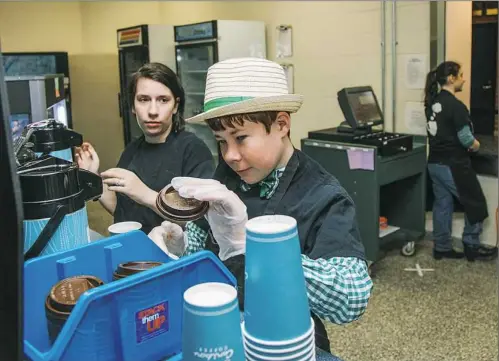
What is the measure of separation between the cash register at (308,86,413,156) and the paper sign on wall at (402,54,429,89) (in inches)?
22.1

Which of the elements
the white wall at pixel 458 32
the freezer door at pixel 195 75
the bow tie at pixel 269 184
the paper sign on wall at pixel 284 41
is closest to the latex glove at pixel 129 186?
the bow tie at pixel 269 184

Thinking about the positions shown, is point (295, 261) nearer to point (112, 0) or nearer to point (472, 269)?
point (472, 269)

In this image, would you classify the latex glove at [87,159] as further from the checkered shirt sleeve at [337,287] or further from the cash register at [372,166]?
the cash register at [372,166]

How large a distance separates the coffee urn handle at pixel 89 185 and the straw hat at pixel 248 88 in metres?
0.27

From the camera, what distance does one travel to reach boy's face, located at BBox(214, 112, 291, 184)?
46.5 inches

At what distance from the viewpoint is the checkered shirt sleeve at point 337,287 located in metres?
1.06

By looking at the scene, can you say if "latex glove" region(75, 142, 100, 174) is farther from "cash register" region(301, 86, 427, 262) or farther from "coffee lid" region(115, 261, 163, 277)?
"cash register" region(301, 86, 427, 262)

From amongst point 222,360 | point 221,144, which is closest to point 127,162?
point 221,144

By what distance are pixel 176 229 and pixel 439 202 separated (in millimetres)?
3377

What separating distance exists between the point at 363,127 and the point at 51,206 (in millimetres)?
3274

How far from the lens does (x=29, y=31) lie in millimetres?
7023

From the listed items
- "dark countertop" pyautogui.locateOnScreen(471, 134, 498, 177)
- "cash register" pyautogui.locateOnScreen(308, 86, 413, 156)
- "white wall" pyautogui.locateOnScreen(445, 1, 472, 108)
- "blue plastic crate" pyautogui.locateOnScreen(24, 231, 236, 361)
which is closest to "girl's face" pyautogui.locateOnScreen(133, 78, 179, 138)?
"blue plastic crate" pyautogui.locateOnScreen(24, 231, 236, 361)

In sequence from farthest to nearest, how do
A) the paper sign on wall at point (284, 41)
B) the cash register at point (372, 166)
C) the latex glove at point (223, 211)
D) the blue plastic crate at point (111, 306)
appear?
the paper sign on wall at point (284, 41) < the cash register at point (372, 166) < the latex glove at point (223, 211) < the blue plastic crate at point (111, 306)

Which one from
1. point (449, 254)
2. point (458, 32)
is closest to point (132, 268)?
point (449, 254)
